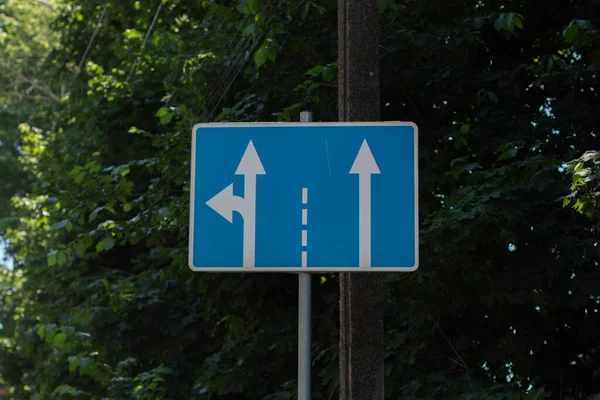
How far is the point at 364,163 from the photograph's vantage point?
3309 millimetres

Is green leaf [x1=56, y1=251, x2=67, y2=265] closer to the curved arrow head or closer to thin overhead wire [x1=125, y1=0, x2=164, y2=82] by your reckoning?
thin overhead wire [x1=125, y1=0, x2=164, y2=82]

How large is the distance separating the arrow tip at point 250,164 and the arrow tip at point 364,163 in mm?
334

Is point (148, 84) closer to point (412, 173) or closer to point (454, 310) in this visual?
point (454, 310)

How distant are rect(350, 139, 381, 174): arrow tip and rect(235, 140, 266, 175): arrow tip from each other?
A: 13.2 inches

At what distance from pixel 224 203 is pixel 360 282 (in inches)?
33.2

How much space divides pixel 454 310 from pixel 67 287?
295 inches

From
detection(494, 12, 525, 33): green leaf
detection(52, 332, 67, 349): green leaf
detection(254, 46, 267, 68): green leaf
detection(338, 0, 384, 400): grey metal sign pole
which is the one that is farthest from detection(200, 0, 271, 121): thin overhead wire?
detection(338, 0, 384, 400): grey metal sign pole

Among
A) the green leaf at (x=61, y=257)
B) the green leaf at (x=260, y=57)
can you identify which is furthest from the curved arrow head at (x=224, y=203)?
the green leaf at (x=61, y=257)

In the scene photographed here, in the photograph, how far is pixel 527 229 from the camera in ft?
21.2

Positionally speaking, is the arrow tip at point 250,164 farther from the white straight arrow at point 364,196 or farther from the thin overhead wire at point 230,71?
the thin overhead wire at point 230,71

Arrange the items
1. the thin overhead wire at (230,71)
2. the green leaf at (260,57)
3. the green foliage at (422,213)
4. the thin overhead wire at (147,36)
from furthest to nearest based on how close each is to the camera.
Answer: the thin overhead wire at (147,36) < the thin overhead wire at (230,71) < the green leaf at (260,57) < the green foliage at (422,213)

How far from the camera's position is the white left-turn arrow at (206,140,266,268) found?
3.25 meters

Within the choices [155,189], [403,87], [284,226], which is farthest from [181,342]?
[284,226]

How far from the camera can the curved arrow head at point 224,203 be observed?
10.8ft
